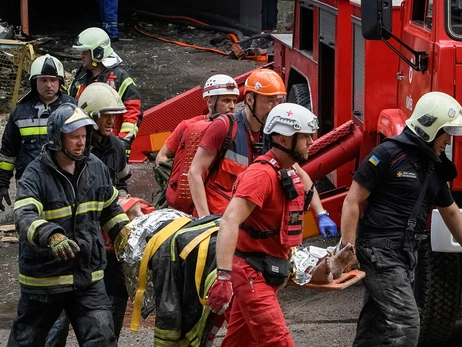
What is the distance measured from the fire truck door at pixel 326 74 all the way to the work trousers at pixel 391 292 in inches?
129

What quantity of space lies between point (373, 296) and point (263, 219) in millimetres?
938

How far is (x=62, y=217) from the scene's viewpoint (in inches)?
214

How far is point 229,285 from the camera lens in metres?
5.11

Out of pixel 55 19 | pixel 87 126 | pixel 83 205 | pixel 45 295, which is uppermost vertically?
pixel 87 126

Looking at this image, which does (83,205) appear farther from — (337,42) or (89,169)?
(337,42)

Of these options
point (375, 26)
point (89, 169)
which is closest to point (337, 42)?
point (375, 26)

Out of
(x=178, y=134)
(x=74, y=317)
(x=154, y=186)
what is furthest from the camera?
Answer: (x=154, y=186)

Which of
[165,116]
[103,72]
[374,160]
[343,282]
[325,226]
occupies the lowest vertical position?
[165,116]

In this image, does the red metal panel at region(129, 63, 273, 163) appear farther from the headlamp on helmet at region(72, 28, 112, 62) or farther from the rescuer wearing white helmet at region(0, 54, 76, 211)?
the rescuer wearing white helmet at region(0, 54, 76, 211)

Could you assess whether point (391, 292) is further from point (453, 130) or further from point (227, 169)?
→ point (227, 169)

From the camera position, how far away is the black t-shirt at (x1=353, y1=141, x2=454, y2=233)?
5.70 m

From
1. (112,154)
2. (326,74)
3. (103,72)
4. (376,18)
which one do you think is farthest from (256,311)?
(326,74)

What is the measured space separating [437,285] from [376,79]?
5.81ft

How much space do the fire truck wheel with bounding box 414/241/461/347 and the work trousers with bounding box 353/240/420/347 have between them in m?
0.67
